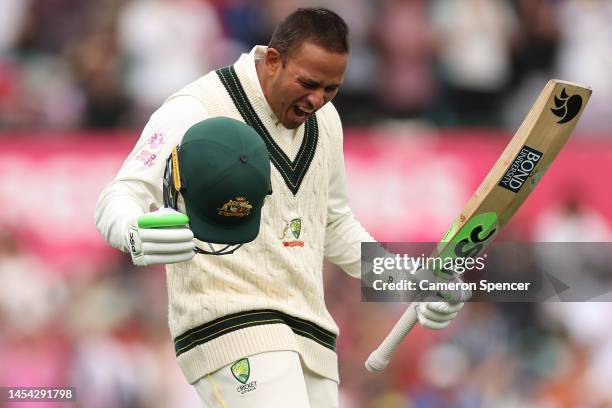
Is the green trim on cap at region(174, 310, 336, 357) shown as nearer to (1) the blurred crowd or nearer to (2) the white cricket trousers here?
(2) the white cricket trousers

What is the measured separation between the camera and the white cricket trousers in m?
5.67

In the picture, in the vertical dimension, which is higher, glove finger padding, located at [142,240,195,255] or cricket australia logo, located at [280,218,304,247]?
glove finger padding, located at [142,240,195,255]

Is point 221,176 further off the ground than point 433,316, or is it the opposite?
point 221,176

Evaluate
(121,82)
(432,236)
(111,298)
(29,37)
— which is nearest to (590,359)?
(432,236)

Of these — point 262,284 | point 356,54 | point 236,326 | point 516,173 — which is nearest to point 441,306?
point 516,173

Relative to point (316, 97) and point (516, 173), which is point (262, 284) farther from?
point (516, 173)

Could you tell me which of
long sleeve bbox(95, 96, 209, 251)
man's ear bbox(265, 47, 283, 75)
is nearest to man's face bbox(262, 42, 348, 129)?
man's ear bbox(265, 47, 283, 75)

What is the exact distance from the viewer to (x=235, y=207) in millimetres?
5332

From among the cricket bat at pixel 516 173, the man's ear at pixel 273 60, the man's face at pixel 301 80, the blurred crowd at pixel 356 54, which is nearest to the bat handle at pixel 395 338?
the cricket bat at pixel 516 173

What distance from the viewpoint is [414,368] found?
34.5 feet

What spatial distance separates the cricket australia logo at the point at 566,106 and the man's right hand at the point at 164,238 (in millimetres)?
1651

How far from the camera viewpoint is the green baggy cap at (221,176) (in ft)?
17.3

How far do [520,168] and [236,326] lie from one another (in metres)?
1.25

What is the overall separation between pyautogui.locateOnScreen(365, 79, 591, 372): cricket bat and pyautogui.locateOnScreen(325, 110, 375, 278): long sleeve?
0.41 m
